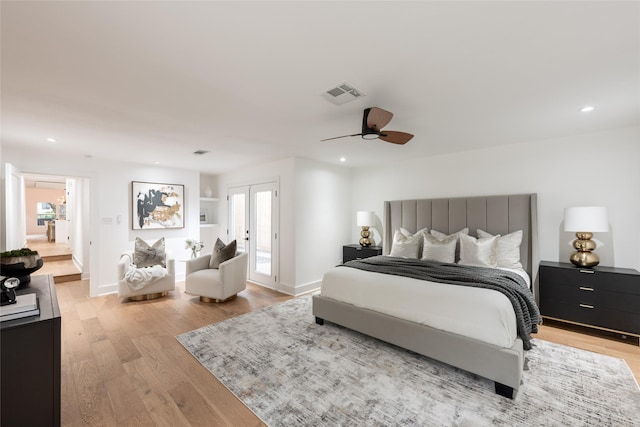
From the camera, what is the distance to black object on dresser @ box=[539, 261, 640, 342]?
2924mm

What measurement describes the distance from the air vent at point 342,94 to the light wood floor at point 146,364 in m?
2.59

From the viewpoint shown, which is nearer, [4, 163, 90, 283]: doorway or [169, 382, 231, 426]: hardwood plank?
[169, 382, 231, 426]: hardwood plank

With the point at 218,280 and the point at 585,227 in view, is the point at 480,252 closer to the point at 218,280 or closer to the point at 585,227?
the point at 585,227

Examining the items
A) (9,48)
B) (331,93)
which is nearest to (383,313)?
(331,93)

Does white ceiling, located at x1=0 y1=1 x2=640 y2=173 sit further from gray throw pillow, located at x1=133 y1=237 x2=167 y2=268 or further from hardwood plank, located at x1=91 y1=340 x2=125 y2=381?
hardwood plank, located at x1=91 y1=340 x2=125 y2=381

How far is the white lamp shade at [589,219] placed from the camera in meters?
3.10

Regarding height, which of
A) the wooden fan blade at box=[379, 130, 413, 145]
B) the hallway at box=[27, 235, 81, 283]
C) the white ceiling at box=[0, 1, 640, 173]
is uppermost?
the white ceiling at box=[0, 1, 640, 173]

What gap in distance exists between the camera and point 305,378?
7.72ft

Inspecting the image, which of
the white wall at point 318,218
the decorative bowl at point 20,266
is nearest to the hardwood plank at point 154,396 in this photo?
the decorative bowl at point 20,266

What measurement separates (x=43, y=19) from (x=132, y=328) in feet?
10.6

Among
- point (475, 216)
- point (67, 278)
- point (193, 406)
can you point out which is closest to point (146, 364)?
point (193, 406)

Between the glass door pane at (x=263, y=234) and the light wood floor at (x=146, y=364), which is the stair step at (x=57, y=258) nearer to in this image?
the light wood floor at (x=146, y=364)

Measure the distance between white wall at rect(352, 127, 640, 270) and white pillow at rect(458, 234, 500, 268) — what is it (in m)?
0.75

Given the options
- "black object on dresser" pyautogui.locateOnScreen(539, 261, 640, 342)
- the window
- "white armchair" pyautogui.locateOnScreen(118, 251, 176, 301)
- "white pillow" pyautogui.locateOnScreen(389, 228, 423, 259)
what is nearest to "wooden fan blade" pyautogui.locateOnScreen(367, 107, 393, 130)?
"white pillow" pyautogui.locateOnScreen(389, 228, 423, 259)
